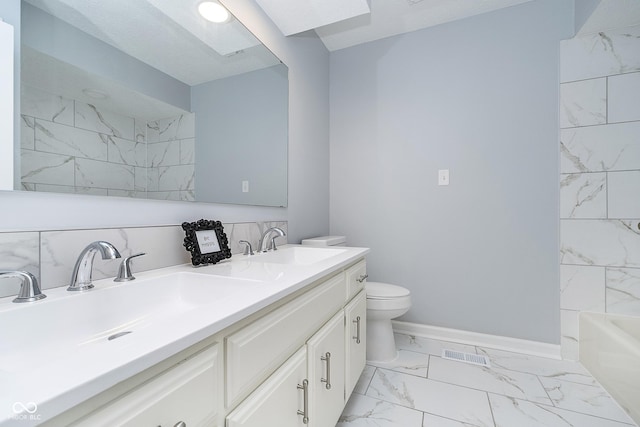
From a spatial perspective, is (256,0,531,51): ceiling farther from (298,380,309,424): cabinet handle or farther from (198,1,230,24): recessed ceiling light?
(298,380,309,424): cabinet handle

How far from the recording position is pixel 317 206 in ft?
7.52

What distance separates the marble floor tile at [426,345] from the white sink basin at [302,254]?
40.5 inches

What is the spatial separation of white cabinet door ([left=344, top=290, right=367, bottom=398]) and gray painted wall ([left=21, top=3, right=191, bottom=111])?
116cm

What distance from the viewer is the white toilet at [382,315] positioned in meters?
1.76

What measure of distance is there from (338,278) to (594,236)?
175 cm

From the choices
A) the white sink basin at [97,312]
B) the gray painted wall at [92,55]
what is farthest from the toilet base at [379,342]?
the gray painted wall at [92,55]

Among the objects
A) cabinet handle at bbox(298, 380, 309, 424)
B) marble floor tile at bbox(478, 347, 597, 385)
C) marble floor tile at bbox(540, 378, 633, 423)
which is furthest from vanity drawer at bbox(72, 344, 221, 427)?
marble floor tile at bbox(478, 347, 597, 385)

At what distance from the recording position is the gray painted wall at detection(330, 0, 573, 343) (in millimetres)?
1884

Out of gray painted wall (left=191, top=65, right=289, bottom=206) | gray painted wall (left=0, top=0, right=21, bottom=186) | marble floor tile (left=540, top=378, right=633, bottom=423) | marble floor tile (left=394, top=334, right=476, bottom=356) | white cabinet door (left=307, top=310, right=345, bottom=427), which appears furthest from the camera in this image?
marble floor tile (left=394, top=334, right=476, bottom=356)

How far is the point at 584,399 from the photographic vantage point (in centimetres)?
144

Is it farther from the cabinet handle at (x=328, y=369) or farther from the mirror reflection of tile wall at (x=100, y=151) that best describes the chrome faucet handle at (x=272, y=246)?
the cabinet handle at (x=328, y=369)

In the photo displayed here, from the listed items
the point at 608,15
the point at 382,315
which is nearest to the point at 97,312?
the point at 382,315

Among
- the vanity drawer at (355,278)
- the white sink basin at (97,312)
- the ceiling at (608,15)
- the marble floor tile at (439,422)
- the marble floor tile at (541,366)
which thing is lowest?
the marble floor tile at (439,422)

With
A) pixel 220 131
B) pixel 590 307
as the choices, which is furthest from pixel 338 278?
pixel 590 307
